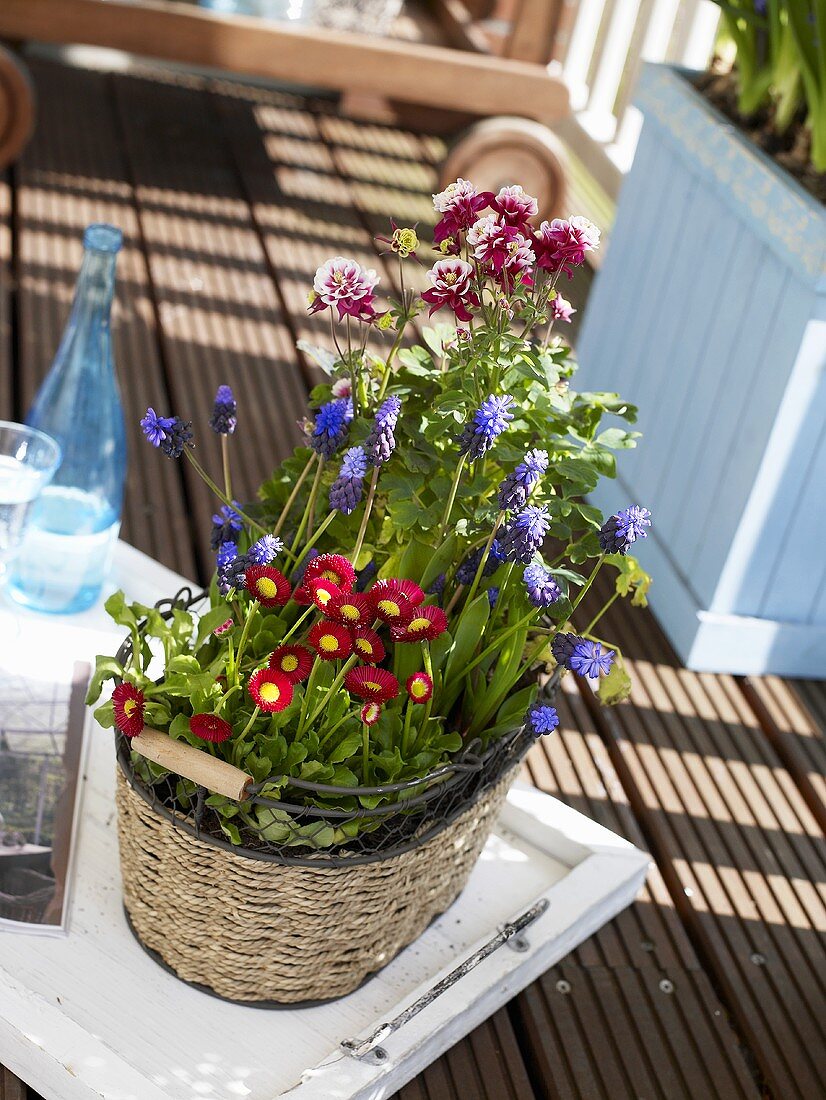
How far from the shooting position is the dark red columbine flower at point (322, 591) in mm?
954

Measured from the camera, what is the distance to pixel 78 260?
8.60 ft

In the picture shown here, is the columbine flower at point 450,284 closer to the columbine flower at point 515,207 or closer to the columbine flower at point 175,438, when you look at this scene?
the columbine flower at point 515,207

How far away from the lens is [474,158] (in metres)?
3.13

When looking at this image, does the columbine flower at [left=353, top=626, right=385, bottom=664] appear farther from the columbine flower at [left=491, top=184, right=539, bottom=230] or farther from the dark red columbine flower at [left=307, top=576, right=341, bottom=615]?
the columbine flower at [left=491, top=184, right=539, bottom=230]

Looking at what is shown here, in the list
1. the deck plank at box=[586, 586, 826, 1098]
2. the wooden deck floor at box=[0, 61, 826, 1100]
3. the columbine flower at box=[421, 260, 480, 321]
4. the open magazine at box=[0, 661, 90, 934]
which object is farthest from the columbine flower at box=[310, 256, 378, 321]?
the deck plank at box=[586, 586, 826, 1098]

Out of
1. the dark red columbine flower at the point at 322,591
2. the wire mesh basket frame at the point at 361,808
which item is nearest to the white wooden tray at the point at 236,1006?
the wire mesh basket frame at the point at 361,808

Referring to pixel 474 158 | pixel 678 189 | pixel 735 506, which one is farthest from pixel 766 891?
pixel 474 158

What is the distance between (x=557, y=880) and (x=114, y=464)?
63 cm

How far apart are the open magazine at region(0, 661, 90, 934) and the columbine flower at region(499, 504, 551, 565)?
50cm

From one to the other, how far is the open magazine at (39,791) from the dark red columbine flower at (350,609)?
0.41 m

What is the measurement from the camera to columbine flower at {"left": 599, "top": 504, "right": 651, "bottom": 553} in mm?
1025

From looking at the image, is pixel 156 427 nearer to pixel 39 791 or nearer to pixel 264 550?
pixel 264 550

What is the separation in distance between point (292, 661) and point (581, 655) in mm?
214

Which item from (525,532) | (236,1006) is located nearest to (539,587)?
(525,532)
